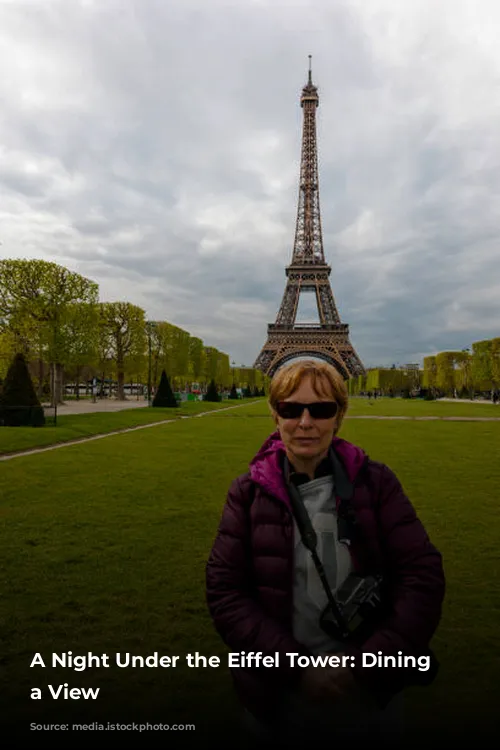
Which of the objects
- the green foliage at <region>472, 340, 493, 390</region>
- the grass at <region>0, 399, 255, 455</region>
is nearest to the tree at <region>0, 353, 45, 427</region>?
the grass at <region>0, 399, 255, 455</region>

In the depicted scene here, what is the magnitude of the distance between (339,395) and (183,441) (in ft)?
53.0

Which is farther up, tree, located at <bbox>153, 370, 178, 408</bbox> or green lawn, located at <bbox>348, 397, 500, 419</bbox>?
tree, located at <bbox>153, 370, 178, 408</bbox>

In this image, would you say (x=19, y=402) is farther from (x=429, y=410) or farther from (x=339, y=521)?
(x=429, y=410)

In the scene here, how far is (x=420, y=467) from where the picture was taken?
12062mm

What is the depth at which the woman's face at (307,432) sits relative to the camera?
2.32 meters

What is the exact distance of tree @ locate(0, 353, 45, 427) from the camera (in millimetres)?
22594

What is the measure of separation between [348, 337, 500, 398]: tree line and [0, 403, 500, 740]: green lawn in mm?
62977

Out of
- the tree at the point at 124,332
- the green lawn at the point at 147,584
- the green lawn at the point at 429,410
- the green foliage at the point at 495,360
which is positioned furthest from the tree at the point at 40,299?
the green foliage at the point at 495,360

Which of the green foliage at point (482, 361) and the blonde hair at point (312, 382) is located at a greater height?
the green foliage at point (482, 361)

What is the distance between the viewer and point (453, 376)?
88.2 m

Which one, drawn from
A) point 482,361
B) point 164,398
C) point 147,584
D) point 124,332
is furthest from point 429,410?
point 147,584

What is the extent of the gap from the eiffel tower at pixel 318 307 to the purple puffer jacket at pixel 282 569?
7293 cm

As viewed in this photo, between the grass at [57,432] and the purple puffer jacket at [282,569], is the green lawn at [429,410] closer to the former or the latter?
the grass at [57,432]

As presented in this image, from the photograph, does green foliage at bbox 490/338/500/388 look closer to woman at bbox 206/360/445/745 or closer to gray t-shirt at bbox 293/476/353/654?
woman at bbox 206/360/445/745
